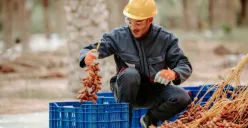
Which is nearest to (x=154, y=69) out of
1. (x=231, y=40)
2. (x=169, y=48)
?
(x=169, y=48)

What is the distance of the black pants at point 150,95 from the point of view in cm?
630

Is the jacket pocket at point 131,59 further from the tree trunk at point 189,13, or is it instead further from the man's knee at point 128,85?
the tree trunk at point 189,13

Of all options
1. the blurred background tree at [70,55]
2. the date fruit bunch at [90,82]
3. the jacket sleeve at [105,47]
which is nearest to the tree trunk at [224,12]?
the blurred background tree at [70,55]

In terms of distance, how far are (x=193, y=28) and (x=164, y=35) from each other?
36347 mm

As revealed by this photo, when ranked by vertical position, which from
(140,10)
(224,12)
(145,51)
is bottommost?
(145,51)

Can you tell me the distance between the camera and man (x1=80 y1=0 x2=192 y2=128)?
20.7ft

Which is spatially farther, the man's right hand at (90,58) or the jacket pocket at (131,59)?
the jacket pocket at (131,59)

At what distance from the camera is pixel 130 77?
627 cm

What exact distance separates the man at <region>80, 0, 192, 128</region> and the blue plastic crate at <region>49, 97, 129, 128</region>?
0.32 metres

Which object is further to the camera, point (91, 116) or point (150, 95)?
point (150, 95)

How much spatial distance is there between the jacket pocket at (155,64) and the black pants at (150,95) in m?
0.14

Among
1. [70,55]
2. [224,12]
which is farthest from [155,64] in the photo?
[224,12]

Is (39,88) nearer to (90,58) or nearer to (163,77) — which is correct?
(90,58)

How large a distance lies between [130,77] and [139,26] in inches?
19.4
